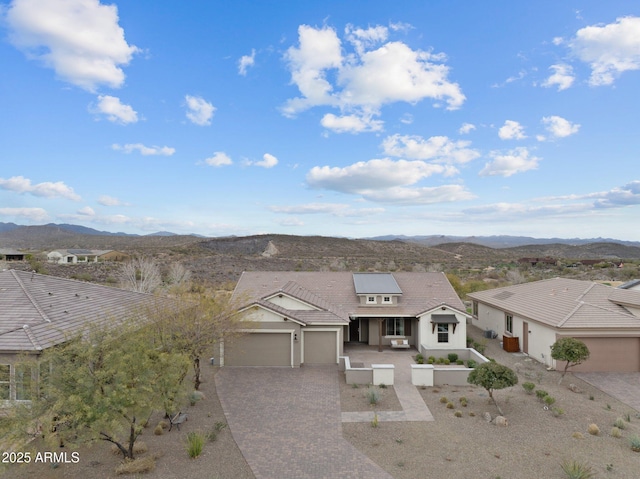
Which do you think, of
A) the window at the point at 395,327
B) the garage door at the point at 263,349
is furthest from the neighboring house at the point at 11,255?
the window at the point at 395,327

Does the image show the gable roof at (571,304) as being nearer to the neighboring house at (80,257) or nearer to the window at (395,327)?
the window at (395,327)

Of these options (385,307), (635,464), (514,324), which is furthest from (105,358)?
(514,324)

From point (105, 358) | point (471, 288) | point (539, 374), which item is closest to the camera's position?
point (105, 358)

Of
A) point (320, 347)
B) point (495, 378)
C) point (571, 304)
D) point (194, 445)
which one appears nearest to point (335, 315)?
point (320, 347)

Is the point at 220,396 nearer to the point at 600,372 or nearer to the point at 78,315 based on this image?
the point at 78,315

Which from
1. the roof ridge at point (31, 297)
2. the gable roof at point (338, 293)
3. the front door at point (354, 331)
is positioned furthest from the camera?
the front door at point (354, 331)

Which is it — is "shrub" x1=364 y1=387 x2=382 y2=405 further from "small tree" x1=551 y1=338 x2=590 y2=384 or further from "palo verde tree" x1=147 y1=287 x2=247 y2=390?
"small tree" x1=551 y1=338 x2=590 y2=384

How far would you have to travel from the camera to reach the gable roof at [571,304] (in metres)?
19.5

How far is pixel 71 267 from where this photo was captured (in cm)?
5831

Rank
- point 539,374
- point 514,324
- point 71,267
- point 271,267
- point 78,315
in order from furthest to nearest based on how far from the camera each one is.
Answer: point 271,267 < point 71,267 < point 514,324 < point 539,374 < point 78,315

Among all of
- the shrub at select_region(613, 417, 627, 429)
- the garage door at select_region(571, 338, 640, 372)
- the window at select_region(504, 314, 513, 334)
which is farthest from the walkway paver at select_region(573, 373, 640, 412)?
the window at select_region(504, 314, 513, 334)

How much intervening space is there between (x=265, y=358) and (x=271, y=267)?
45870 mm

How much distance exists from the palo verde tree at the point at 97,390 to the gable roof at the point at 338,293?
968cm

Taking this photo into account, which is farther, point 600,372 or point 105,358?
point 600,372
